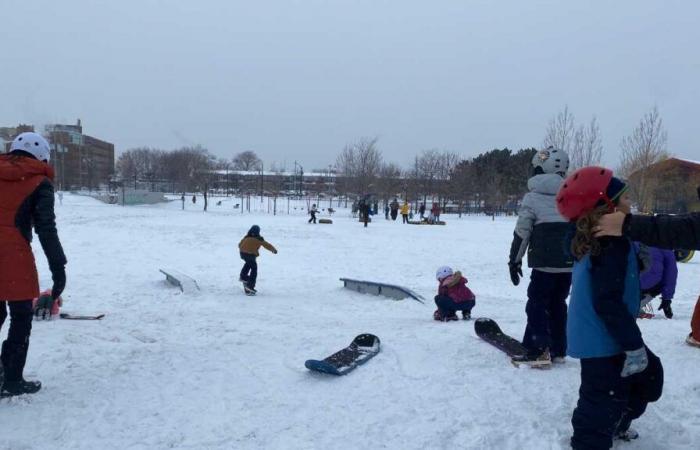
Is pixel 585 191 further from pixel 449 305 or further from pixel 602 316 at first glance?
pixel 449 305

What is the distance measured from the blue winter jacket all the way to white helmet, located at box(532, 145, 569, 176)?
192 centimetres

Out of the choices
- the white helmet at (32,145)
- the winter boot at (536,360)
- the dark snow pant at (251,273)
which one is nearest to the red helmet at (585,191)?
the winter boot at (536,360)

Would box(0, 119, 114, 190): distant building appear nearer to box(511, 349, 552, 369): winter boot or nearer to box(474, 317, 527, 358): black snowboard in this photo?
box(474, 317, 527, 358): black snowboard

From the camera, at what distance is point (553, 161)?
4.60 meters

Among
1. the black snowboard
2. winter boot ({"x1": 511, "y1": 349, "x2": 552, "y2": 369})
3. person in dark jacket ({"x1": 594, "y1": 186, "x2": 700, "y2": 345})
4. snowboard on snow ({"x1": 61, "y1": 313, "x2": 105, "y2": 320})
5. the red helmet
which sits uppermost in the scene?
the red helmet

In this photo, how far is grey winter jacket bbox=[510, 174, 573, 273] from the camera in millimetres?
4305

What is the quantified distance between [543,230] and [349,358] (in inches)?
82.7

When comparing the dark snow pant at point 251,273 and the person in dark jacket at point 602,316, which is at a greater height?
the person in dark jacket at point 602,316

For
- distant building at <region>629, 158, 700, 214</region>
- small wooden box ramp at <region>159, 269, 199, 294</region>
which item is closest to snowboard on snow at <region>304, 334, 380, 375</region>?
small wooden box ramp at <region>159, 269, 199, 294</region>

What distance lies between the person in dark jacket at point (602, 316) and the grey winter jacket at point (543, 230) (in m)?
1.46

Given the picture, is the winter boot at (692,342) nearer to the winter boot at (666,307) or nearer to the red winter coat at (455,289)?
the winter boot at (666,307)

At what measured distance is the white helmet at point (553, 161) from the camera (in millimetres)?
4602

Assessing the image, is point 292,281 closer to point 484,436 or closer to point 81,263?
point 81,263

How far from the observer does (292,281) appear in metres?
13.0
